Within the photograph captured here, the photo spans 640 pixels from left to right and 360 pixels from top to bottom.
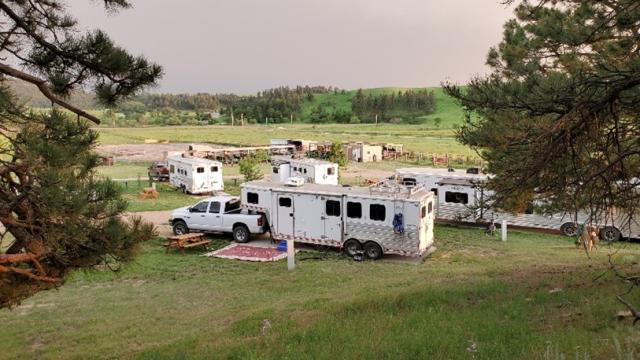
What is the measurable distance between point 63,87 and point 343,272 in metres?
8.97

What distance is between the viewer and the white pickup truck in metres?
18.4

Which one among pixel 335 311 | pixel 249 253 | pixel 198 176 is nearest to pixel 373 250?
pixel 249 253

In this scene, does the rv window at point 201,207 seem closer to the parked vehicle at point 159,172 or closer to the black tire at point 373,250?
the black tire at point 373,250

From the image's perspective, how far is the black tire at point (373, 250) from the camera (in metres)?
16.4

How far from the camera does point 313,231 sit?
17.2 m

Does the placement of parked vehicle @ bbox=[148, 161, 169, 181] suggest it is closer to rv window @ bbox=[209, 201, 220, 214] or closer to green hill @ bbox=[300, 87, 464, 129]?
rv window @ bbox=[209, 201, 220, 214]

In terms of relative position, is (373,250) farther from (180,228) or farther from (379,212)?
(180,228)

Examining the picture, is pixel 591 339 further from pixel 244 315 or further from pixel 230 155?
pixel 230 155

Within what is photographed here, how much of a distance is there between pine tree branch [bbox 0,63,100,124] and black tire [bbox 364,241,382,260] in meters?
Answer: 10.4

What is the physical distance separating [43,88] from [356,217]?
10.7 m

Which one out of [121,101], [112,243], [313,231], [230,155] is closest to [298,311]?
[112,243]

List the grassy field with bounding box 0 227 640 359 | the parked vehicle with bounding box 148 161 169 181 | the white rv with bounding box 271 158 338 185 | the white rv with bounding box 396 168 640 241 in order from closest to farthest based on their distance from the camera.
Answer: the grassy field with bounding box 0 227 640 359 → the white rv with bounding box 396 168 640 241 → the white rv with bounding box 271 158 338 185 → the parked vehicle with bounding box 148 161 169 181

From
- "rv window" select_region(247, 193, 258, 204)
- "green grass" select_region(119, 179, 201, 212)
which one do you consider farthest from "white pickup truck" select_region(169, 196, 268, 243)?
"green grass" select_region(119, 179, 201, 212)

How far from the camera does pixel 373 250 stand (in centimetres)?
1650
